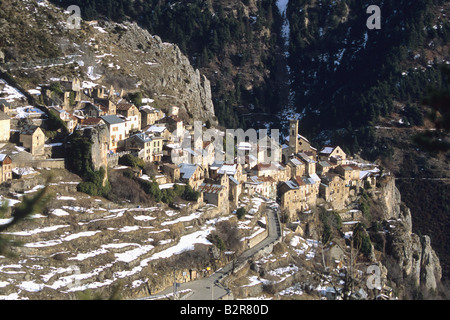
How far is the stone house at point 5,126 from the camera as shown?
4744 cm

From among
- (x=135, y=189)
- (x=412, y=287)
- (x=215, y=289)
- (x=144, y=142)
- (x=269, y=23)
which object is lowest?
(x=412, y=287)

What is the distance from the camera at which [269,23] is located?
135 metres

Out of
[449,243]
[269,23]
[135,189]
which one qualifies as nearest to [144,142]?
[135,189]

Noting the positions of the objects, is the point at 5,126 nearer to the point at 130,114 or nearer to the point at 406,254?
the point at 130,114

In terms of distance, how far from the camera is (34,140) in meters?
47.0

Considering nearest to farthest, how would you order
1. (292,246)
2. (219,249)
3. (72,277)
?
(72,277)
(219,249)
(292,246)

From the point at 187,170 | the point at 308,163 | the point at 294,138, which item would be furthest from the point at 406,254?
the point at 187,170

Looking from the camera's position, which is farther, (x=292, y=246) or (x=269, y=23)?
(x=269, y=23)

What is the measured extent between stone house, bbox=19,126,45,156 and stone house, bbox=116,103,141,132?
11.1 meters

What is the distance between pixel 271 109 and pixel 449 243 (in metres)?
46.9

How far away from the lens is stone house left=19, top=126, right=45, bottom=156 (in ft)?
154
